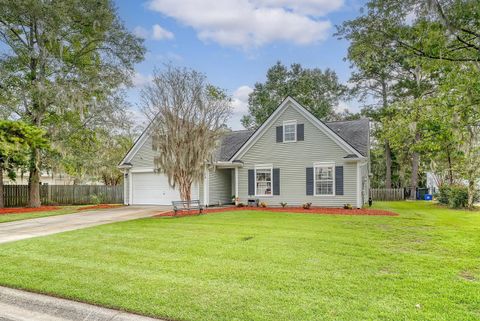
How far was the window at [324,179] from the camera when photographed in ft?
56.3

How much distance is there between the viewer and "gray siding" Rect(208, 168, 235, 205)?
19.4 m

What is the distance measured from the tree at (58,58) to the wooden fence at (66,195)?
1.97 metres

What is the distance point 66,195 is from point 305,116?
17273mm

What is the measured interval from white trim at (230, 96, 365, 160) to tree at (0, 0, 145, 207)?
8.81 m

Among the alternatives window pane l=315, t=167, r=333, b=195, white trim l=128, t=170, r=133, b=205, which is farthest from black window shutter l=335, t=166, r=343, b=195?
white trim l=128, t=170, r=133, b=205

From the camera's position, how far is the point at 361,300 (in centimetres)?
409

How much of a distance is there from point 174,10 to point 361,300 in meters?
15.0

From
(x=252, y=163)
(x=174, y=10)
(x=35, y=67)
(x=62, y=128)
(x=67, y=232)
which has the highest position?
(x=174, y=10)

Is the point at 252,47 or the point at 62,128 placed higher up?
the point at 252,47

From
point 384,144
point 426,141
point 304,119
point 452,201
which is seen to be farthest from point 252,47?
point 384,144

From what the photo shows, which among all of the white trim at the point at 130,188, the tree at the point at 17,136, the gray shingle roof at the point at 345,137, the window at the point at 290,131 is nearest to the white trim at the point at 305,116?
the gray shingle roof at the point at 345,137

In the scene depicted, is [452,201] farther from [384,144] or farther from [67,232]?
[67,232]

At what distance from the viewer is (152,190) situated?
20.7 metres

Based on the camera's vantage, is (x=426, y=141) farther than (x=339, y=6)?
Yes
